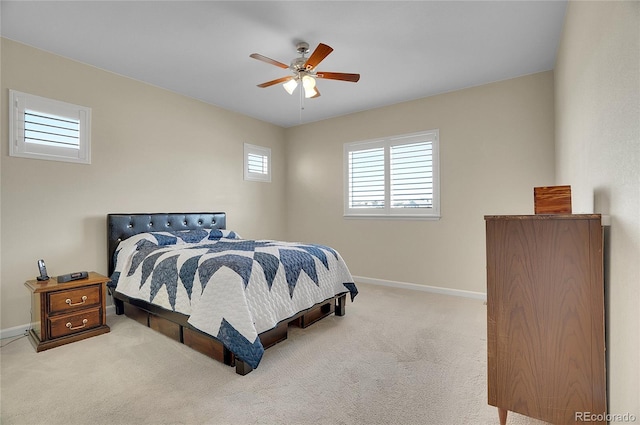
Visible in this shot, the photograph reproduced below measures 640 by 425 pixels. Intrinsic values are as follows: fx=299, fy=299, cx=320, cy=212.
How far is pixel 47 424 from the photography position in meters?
1.56

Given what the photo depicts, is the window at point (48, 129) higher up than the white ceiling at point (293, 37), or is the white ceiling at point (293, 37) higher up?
the white ceiling at point (293, 37)

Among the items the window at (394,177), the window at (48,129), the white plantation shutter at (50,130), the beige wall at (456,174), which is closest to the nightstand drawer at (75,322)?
the window at (48,129)

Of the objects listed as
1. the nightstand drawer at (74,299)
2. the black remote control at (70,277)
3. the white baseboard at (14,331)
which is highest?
the black remote control at (70,277)

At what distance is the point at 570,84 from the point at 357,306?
9.25 feet

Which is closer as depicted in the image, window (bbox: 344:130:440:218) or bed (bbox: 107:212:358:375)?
bed (bbox: 107:212:358:375)

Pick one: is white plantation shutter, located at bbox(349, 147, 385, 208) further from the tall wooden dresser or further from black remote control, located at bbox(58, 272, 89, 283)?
black remote control, located at bbox(58, 272, 89, 283)

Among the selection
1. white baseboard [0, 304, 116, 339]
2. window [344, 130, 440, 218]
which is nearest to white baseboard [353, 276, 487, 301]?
window [344, 130, 440, 218]

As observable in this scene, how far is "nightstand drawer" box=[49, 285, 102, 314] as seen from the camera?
2469mm

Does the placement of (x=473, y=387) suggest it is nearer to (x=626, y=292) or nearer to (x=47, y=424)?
(x=626, y=292)

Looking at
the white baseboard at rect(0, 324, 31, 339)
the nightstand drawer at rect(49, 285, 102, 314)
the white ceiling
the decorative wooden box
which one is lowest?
the white baseboard at rect(0, 324, 31, 339)

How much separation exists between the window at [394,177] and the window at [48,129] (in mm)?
3427

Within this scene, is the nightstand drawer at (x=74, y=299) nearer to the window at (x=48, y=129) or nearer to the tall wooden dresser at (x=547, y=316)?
the window at (x=48, y=129)

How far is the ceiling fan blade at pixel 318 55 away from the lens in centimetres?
225

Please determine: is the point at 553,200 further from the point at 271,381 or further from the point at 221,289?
the point at 221,289
